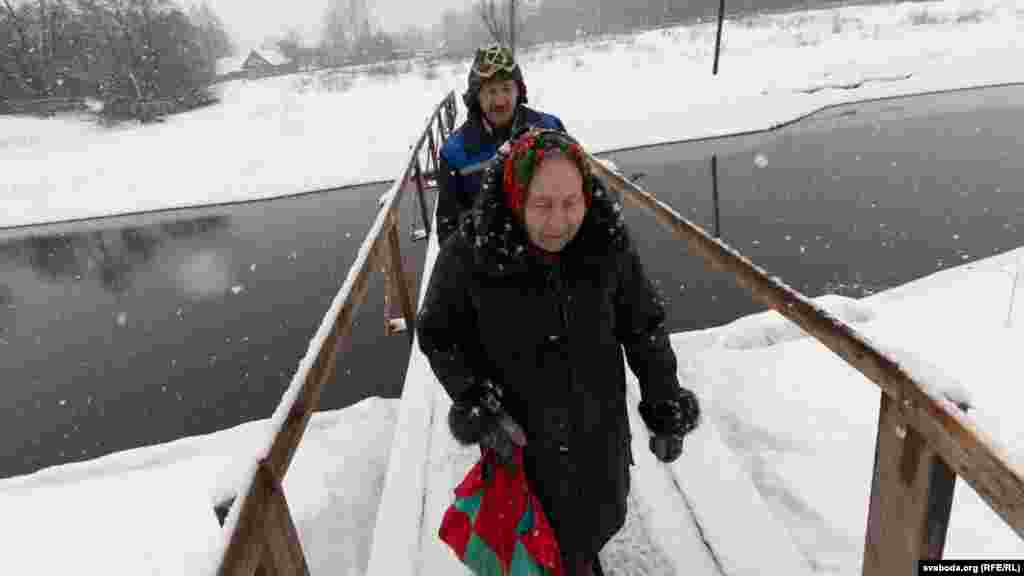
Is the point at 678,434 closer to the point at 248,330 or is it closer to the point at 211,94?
the point at 248,330

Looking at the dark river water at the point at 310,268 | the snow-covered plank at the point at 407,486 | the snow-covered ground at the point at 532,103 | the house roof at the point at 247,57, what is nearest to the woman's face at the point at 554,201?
the snow-covered plank at the point at 407,486

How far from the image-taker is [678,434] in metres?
1.79

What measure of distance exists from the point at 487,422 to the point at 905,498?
42.7 inches

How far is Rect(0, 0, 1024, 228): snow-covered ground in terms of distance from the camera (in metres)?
15.2

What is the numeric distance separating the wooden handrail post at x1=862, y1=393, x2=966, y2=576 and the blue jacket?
6.85 ft

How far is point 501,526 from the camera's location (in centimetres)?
176

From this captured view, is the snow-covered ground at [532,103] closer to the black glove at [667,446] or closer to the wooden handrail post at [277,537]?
the black glove at [667,446]

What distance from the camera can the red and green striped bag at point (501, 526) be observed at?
5.73 ft

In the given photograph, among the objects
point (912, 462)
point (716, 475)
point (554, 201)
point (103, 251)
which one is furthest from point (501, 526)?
point (103, 251)

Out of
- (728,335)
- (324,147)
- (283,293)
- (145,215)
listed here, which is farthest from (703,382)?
(324,147)

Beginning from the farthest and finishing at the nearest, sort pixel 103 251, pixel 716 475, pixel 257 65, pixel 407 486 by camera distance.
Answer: pixel 257 65 → pixel 103 251 → pixel 407 486 → pixel 716 475

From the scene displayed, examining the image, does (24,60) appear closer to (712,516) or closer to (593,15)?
(712,516)

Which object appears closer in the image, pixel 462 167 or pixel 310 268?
pixel 462 167

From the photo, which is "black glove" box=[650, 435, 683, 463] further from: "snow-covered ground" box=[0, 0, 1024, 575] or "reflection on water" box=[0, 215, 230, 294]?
"reflection on water" box=[0, 215, 230, 294]
